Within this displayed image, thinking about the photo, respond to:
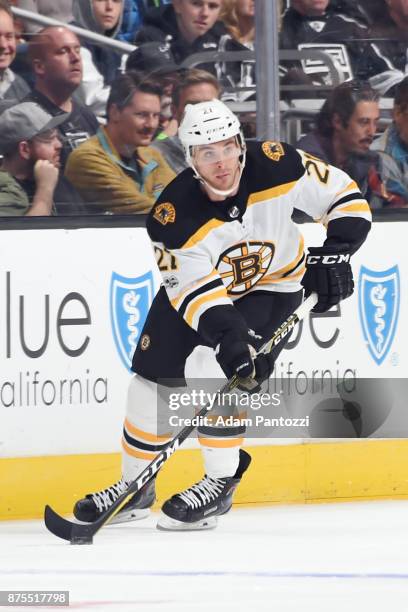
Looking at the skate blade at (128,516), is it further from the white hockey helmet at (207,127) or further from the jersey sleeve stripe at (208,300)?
the white hockey helmet at (207,127)

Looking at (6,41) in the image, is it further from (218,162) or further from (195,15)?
(218,162)

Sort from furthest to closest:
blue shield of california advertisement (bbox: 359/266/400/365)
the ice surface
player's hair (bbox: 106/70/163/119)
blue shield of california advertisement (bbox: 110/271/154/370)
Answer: blue shield of california advertisement (bbox: 359/266/400/365)
player's hair (bbox: 106/70/163/119)
blue shield of california advertisement (bbox: 110/271/154/370)
the ice surface

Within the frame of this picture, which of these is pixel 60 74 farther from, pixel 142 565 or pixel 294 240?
pixel 142 565

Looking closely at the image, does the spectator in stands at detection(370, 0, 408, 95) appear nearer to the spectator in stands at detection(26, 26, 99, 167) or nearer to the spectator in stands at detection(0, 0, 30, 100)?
the spectator in stands at detection(26, 26, 99, 167)

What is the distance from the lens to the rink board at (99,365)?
4.27 metres

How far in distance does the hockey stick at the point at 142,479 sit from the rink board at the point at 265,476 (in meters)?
0.46

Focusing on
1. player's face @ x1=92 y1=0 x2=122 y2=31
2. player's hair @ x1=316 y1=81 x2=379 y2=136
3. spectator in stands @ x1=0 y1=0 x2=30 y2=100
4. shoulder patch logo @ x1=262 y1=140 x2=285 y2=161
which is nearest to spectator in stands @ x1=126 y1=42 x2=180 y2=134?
player's face @ x1=92 y1=0 x2=122 y2=31

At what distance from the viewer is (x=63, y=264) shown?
14.2ft

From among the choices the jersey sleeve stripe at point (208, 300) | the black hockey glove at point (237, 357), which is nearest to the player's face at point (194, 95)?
the jersey sleeve stripe at point (208, 300)

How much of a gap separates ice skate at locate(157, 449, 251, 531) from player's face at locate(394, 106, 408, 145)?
142 cm

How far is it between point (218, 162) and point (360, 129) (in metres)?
1.10

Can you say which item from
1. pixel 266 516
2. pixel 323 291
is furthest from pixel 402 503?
pixel 323 291

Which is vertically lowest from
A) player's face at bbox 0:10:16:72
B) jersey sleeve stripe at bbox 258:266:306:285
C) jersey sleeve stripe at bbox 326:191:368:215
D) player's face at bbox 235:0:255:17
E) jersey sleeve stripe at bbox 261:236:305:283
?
jersey sleeve stripe at bbox 258:266:306:285

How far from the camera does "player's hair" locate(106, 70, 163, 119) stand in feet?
14.7
